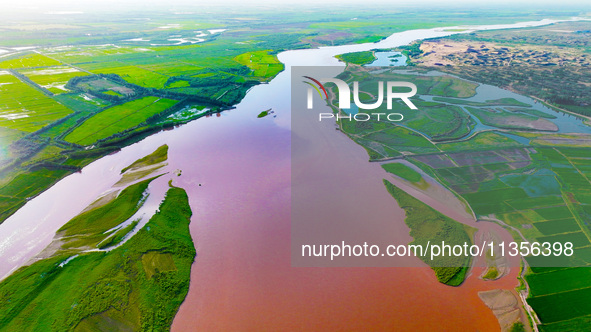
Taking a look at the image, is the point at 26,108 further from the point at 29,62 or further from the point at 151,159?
the point at 29,62

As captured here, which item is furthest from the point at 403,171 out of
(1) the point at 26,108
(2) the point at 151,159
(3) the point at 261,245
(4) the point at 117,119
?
(1) the point at 26,108

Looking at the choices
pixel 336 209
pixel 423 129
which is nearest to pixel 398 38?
pixel 423 129

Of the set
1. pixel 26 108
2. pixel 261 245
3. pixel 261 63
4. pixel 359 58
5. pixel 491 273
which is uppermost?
pixel 261 63

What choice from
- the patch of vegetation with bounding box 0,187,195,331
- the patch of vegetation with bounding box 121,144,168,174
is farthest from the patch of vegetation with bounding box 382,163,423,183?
the patch of vegetation with bounding box 121,144,168,174

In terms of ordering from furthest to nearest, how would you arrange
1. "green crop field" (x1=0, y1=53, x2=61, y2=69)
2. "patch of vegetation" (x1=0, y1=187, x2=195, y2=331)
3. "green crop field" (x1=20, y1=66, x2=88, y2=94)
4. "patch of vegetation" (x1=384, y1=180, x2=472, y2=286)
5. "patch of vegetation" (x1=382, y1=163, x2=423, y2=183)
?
"green crop field" (x1=0, y1=53, x2=61, y2=69) → "green crop field" (x1=20, y1=66, x2=88, y2=94) → "patch of vegetation" (x1=382, y1=163, x2=423, y2=183) → "patch of vegetation" (x1=384, y1=180, x2=472, y2=286) → "patch of vegetation" (x1=0, y1=187, x2=195, y2=331)

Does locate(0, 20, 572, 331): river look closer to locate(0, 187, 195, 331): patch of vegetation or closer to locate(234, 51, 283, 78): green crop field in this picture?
locate(0, 187, 195, 331): patch of vegetation

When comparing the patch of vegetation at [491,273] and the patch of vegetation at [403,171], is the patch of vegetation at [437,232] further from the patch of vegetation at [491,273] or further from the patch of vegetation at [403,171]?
the patch of vegetation at [403,171]
